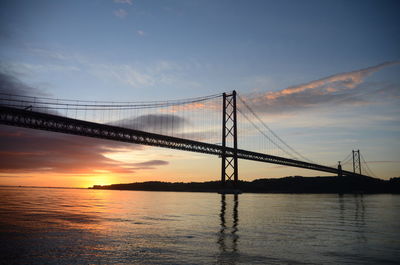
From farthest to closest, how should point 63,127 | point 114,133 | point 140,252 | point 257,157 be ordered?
point 257,157 < point 114,133 < point 63,127 < point 140,252

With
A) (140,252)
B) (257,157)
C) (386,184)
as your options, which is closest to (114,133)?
(257,157)

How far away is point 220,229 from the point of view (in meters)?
14.3

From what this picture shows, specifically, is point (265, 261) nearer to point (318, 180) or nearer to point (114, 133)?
point (114, 133)

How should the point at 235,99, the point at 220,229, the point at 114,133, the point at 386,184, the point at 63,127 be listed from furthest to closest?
the point at 386,184
the point at 235,99
the point at 114,133
the point at 63,127
the point at 220,229

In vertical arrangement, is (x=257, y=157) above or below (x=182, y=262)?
above

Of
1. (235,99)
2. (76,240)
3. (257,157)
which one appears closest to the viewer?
(76,240)

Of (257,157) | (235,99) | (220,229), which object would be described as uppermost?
(235,99)

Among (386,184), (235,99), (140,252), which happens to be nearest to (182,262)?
(140,252)

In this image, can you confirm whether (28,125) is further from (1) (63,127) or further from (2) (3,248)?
(2) (3,248)

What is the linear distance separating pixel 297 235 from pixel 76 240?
28.2 ft

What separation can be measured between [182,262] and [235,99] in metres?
62.8

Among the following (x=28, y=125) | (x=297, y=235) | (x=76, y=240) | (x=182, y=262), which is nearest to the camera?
(x=182, y=262)

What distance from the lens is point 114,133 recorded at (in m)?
52.5

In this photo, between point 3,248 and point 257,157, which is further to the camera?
point 257,157
